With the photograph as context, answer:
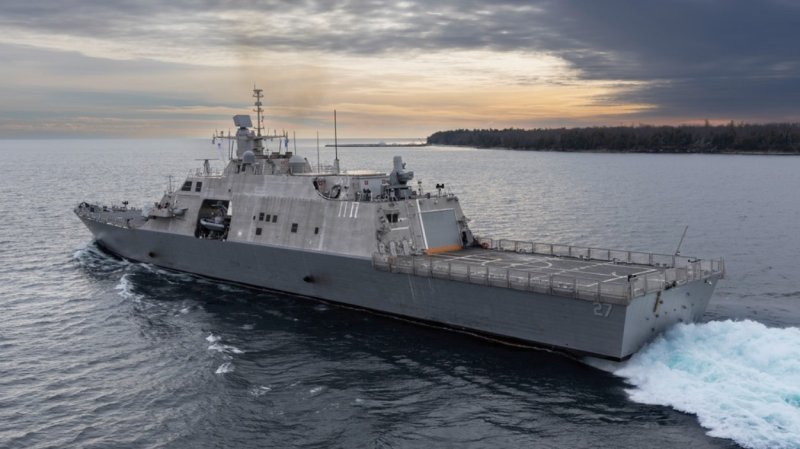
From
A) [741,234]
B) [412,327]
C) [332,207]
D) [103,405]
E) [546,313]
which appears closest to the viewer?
[103,405]

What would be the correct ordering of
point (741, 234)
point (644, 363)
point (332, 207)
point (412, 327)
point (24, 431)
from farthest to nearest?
point (741, 234) < point (332, 207) < point (412, 327) < point (644, 363) < point (24, 431)

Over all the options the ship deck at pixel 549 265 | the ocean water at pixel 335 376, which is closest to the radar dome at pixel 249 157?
the ocean water at pixel 335 376

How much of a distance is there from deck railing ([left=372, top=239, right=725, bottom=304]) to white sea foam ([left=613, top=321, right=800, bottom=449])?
217 centimetres

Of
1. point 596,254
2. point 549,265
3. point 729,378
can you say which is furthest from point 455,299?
point 729,378

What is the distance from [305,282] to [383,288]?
17.1 feet

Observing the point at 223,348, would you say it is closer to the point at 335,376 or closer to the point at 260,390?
the point at 260,390

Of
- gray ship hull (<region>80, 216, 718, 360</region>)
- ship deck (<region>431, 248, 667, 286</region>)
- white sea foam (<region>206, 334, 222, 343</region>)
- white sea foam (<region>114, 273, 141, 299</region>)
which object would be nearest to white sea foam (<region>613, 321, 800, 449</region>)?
gray ship hull (<region>80, 216, 718, 360</region>)

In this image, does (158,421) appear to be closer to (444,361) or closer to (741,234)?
(444,361)

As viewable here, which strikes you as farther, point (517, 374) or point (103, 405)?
point (517, 374)

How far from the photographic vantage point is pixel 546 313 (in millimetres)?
24547

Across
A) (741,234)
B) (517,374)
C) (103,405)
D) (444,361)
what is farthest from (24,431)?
(741,234)

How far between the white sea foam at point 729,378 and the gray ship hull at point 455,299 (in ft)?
3.06

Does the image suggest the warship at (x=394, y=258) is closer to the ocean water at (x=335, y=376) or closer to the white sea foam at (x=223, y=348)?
the ocean water at (x=335, y=376)

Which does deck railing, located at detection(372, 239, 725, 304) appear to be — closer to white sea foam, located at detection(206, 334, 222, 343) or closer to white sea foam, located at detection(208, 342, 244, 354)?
white sea foam, located at detection(208, 342, 244, 354)
